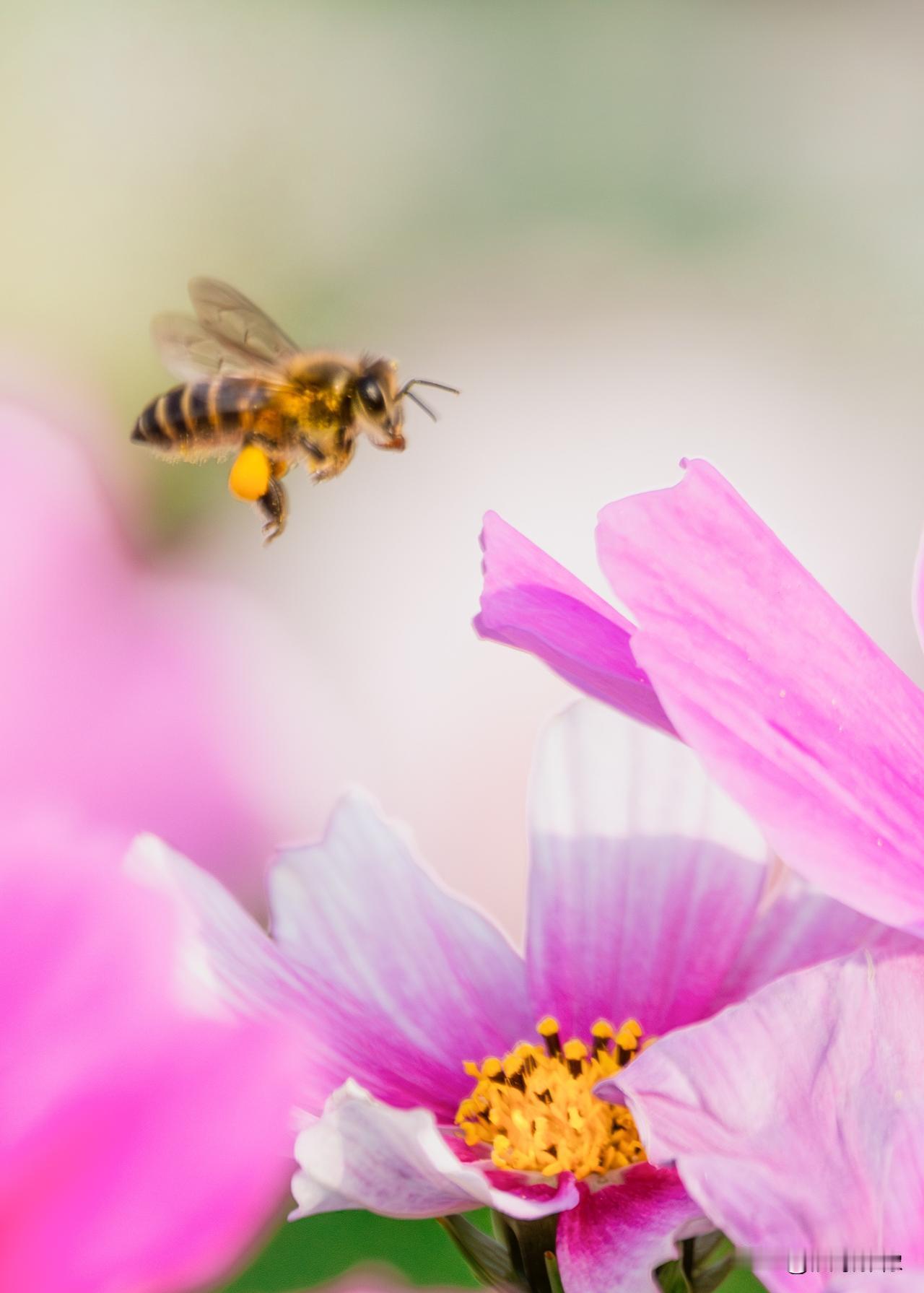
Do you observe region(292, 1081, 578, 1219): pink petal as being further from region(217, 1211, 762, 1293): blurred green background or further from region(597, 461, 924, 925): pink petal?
region(217, 1211, 762, 1293): blurred green background

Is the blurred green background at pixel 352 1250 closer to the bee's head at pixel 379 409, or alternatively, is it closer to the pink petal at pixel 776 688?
the pink petal at pixel 776 688

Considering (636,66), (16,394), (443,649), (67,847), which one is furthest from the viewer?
(636,66)

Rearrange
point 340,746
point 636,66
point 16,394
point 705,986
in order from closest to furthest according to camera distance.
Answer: point 705,986 → point 16,394 → point 340,746 → point 636,66

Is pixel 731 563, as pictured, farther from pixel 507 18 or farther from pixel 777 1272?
pixel 507 18

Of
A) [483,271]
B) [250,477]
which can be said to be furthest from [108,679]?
[483,271]

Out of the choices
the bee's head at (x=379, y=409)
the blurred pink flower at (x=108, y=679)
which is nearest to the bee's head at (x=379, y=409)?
the bee's head at (x=379, y=409)

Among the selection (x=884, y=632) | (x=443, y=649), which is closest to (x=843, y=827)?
(x=443, y=649)
